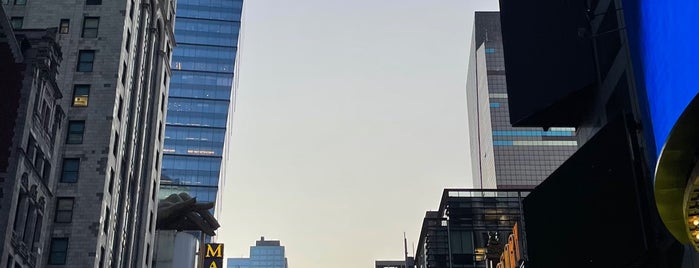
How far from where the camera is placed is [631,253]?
1248 inches

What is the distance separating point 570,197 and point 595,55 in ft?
22.5

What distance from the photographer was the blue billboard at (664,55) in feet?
68.8

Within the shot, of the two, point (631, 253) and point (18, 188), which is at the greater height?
point (18, 188)

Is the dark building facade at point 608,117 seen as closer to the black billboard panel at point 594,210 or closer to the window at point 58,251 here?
the black billboard panel at point 594,210

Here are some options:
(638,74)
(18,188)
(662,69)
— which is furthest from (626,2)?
(18,188)

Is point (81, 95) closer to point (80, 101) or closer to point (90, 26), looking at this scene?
point (80, 101)

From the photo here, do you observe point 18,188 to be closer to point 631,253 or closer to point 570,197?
point 570,197

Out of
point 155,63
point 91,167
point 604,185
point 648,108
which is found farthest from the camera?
point 155,63

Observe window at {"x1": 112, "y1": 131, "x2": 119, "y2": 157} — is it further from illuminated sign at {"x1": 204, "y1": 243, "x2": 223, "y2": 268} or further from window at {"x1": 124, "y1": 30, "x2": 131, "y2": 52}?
illuminated sign at {"x1": 204, "y1": 243, "x2": 223, "y2": 268}

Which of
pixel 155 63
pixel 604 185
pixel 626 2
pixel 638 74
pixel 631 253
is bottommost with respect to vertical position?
pixel 631 253

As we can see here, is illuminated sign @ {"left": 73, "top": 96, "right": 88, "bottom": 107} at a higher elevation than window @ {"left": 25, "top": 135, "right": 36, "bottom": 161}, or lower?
higher

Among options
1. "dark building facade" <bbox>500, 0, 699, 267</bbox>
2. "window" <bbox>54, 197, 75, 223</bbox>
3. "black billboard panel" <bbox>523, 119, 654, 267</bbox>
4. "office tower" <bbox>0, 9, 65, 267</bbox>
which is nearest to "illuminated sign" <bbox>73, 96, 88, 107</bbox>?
"window" <bbox>54, 197, 75, 223</bbox>

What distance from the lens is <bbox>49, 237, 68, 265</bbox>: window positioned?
201 feet

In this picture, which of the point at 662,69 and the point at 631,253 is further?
the point at 631,253
